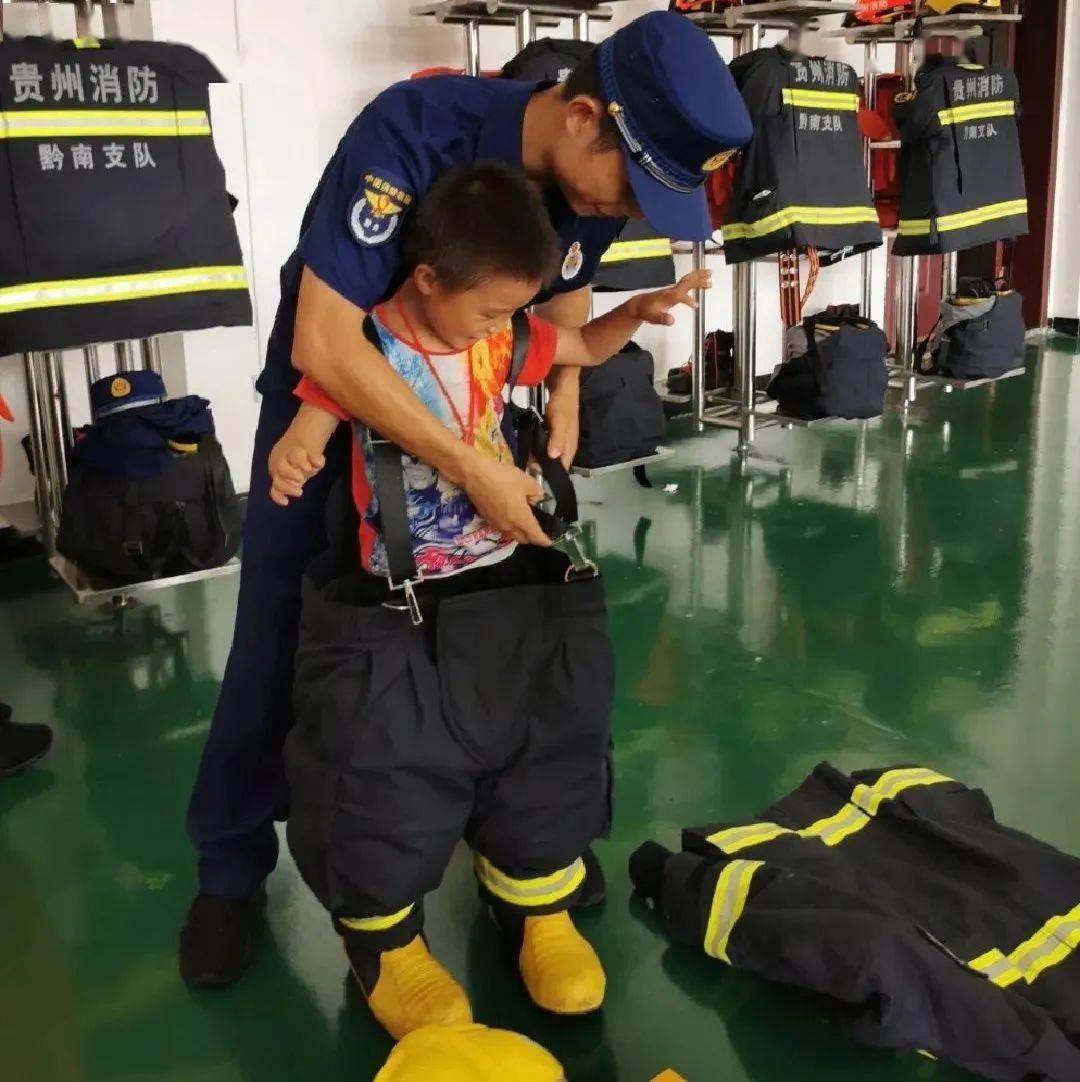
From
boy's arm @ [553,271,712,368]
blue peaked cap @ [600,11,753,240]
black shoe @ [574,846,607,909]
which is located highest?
blue peaked cap @ [600,11,753,240]

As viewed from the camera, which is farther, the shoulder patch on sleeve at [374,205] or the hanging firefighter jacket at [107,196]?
the hanging firefighter jacket at [107,196]

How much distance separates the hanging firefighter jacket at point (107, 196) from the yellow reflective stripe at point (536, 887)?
2.11 meters

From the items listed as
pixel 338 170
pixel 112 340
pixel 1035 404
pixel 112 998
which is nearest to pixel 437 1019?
pixel 112 998

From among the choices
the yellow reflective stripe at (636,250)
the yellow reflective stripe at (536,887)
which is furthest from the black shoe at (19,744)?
the yellow reflective stripe at (636,250)

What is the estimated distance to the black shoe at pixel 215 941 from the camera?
1.96 metres

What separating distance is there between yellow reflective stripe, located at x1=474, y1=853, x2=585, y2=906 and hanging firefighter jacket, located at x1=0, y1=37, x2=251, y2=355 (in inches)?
82.9

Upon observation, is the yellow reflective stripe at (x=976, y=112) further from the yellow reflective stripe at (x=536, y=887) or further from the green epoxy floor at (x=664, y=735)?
the yellow reflective stripe at (x=536, y=887)

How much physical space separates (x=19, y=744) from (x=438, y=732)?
1.46 m

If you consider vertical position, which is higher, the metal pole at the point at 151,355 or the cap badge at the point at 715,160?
the cap badge at the point at 715,160

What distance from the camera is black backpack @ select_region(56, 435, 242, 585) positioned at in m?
3.37

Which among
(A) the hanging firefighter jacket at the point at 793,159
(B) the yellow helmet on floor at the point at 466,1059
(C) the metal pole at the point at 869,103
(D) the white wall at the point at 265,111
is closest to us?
(B) the yellow helmet on floor at the point at 466,1059

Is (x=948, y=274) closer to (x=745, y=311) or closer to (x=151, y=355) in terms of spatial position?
(x=745, y=311)

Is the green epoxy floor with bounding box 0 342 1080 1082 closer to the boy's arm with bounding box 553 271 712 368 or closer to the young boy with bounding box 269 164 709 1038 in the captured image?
the young boy with bounding box 269 164 709 1038

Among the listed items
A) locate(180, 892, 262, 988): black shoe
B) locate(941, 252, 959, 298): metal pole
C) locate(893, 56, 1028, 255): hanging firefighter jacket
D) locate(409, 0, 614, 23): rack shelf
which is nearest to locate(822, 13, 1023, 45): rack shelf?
locate(893, 56, 1028, 255): hanging firefighter jacket
